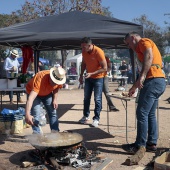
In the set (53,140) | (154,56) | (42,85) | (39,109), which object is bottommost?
(53,140)

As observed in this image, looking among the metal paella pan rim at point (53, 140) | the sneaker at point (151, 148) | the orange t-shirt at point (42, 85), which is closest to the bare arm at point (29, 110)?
the orange t-shirt at point (42, 85)

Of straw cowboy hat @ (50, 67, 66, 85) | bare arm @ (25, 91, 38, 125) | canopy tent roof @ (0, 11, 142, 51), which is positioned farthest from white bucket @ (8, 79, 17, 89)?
bare arm @ (25, 91, 38, 125)

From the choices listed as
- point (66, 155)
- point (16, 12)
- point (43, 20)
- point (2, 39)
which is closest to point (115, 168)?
point (66, 155)

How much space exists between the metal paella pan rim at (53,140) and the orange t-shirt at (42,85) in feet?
2.26

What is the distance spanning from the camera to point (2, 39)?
24.5 ft

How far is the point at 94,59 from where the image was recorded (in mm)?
7301

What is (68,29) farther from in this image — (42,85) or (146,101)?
(146,101)

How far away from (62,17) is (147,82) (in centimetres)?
442

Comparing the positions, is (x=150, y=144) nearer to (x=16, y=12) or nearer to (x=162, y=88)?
(x=162, y=88)

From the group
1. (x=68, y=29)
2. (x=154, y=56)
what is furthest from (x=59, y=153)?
(x=68, y=29)

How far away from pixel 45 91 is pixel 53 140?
857mm

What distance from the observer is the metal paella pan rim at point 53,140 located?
4.40 meters

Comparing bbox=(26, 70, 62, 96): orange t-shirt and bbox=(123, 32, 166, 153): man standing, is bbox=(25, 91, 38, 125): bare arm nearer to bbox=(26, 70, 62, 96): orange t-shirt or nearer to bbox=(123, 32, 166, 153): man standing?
bbox=(26, 70, 62, 96): orange t-shirt

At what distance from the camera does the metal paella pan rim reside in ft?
14.4
